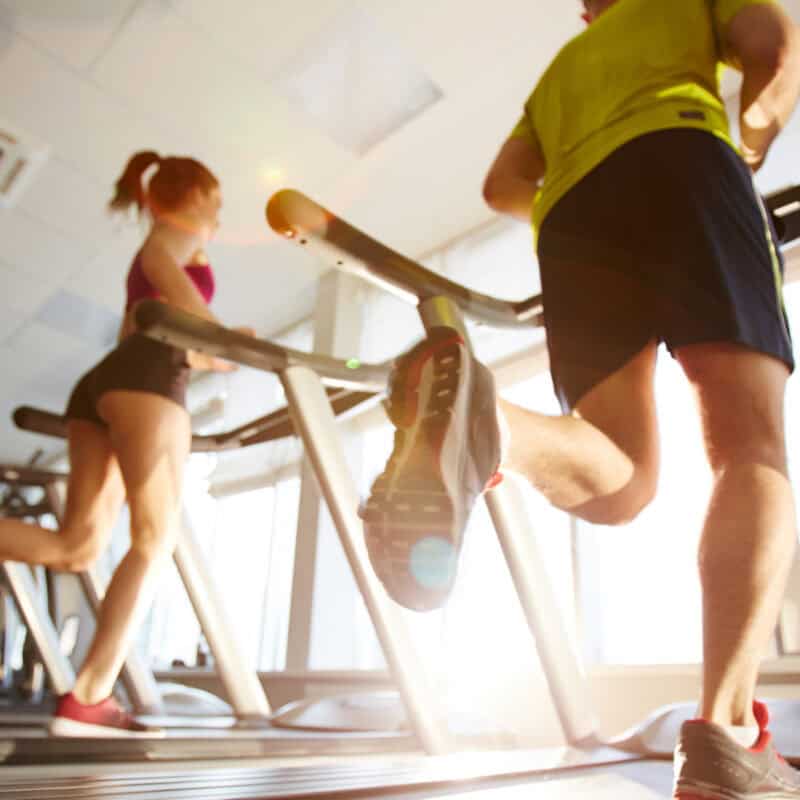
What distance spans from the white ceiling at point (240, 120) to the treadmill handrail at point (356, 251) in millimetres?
2201

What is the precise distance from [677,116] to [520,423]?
1.65 feet

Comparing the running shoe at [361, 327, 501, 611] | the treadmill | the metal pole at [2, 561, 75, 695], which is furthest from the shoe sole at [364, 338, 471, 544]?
the metal pole at [2, 561, 75, 695]

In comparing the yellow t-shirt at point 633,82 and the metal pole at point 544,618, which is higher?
the yellow t-shirt at point 633,82

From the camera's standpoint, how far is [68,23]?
2.98 meters

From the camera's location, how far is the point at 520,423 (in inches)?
34.0

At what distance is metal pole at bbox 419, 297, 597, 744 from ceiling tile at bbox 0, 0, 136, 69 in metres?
2.59

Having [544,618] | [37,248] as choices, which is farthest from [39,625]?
[37,248]

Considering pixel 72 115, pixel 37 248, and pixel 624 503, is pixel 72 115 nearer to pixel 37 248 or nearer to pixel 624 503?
pixel 37 248

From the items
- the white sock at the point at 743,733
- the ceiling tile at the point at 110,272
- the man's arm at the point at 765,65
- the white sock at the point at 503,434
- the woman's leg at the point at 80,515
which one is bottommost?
the white sock at the point at 743,733

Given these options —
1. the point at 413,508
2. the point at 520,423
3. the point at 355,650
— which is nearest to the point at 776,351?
the point at 520,423

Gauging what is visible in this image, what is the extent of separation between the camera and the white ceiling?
2.92 metres

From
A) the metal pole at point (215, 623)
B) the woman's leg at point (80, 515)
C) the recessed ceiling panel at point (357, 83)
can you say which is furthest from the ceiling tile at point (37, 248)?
the woman's leg at point (80, 515)

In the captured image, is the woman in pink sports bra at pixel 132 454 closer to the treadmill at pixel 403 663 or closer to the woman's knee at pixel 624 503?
the treadmill at pixel 403 663

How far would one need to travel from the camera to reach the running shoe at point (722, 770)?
713 mm
